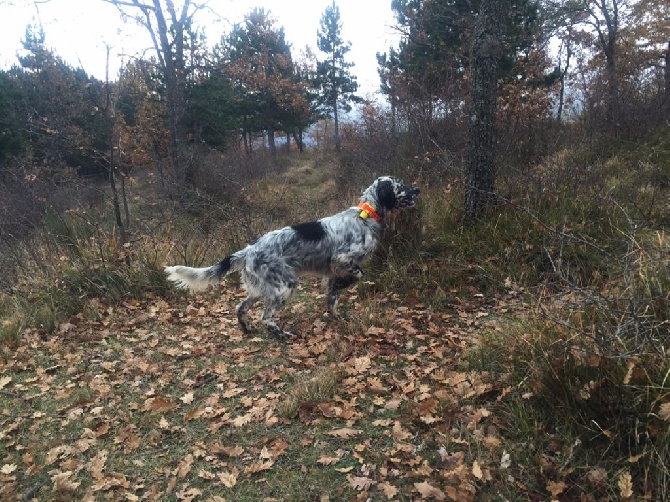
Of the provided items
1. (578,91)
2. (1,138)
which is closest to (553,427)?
(578,91)

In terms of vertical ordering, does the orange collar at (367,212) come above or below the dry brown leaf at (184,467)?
above

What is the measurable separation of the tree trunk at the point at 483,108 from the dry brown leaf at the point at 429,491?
12.4ft

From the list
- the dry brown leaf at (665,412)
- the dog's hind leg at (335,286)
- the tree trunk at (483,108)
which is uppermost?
the tree trunk at (483,108)

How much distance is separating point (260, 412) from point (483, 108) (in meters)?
4.72

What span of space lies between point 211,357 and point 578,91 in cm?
1425

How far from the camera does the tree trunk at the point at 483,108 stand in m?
5.63

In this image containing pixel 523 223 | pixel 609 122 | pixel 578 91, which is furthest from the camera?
pixel 578 91

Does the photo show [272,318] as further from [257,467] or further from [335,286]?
[257,467]

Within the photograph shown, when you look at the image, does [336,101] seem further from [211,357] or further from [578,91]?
[211,357]

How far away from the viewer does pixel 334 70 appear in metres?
34.8

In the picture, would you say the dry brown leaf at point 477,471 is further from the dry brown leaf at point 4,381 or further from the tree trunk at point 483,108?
Result: the dry brown leaf at point 4,381

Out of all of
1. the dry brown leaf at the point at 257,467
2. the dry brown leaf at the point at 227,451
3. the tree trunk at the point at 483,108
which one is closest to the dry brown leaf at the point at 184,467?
the dry brown leaf at the point at 227,451

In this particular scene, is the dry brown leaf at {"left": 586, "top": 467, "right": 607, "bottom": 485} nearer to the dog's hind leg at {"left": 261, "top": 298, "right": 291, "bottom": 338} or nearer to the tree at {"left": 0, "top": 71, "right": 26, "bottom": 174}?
the dog's hind leg at {"left": 261, "top": 298, "right": 291, "bottom": 338}

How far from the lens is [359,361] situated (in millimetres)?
4215
